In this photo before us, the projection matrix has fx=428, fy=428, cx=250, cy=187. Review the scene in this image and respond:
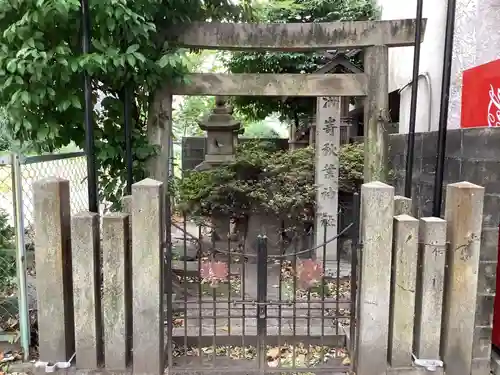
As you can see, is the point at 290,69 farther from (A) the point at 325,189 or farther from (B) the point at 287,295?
(B) the point at 287,295

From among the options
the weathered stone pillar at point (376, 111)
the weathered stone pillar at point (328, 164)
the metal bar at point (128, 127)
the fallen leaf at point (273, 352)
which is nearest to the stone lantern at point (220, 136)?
the weathered stone pillar at point (328, 164)

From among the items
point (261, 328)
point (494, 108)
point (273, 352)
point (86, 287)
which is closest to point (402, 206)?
point (494, 108)

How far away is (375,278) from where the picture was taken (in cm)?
298

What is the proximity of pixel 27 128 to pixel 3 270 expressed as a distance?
1.28 meters

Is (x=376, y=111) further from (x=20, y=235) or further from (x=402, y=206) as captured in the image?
(x=20, y=235)

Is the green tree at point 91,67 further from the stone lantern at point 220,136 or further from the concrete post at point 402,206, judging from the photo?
the stone lantern at point 220,136

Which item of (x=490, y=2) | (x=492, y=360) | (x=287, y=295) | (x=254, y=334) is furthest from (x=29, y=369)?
(x=490, y=2)

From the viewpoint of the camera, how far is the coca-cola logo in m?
3.31

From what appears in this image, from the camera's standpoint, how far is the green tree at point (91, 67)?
3383mm

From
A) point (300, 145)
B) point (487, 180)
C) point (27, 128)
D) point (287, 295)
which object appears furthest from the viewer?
point (300, 145)

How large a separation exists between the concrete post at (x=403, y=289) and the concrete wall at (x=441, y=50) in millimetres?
2819

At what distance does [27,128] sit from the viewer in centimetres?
371

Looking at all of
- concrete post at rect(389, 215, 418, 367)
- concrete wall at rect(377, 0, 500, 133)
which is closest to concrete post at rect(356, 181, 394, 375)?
concrete post at rect(389, 215, 418, 367)

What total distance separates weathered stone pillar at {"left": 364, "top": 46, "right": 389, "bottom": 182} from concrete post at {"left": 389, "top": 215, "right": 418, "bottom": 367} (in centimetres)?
178
